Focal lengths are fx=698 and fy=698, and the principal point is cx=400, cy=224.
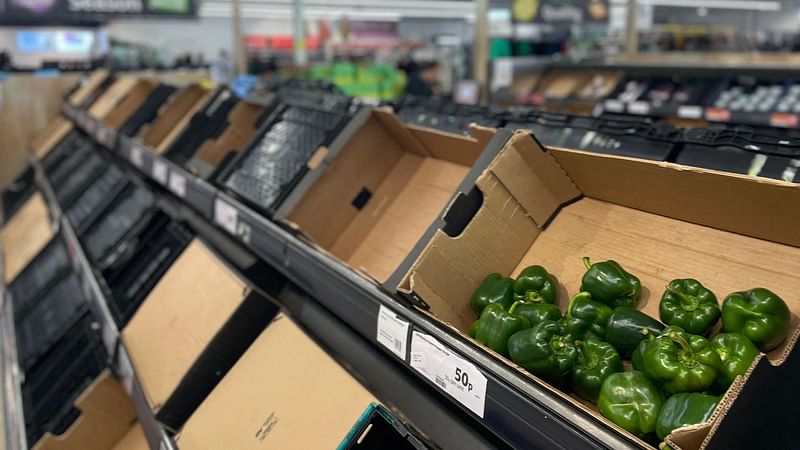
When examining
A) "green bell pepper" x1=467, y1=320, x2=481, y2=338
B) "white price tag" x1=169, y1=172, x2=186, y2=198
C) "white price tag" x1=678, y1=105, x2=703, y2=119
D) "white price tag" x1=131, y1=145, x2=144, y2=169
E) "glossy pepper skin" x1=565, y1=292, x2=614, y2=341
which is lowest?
"white price tag" x1=131, y1=145, x2=144, y2=169

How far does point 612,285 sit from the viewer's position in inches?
49.5

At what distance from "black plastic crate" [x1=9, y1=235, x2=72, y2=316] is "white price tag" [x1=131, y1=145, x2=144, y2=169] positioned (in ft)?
2.12

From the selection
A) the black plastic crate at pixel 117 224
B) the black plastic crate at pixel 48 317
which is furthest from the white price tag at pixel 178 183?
the black plastic crate at pixel 48 317

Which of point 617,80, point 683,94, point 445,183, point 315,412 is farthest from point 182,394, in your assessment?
point 617,80

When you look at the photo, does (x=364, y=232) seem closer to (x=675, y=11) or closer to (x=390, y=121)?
(x=390, y=121)

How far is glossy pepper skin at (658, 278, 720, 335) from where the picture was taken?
1135mm

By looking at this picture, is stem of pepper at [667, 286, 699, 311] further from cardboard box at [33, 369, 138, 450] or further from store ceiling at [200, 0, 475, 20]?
store ceiling at [200, 0, 475, 20]

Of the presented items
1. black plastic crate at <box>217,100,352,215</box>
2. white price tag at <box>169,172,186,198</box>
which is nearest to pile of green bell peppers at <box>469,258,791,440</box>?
black plastic crate at <box>217,100,352,215</box>

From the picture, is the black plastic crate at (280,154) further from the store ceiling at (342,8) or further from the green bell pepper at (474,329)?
the store ceiling at (342,8)

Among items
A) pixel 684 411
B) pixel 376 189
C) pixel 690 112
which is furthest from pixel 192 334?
pixel 690 112

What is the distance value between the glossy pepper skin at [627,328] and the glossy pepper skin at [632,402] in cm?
13

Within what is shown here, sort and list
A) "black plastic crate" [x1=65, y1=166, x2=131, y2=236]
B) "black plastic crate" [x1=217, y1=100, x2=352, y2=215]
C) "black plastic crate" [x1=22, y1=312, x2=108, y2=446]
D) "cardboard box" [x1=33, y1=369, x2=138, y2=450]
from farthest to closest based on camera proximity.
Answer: "black plastic crate" [x1=65, y1=166, x2=131, y2=236], "black plastic crate" [x1=22, y1=312, x2=108, y2=446], "cardboard box" [x1=33, y1=369, x2=138, y2=450], "black plastic crate" [x1=217, y1=100, x2=352, y2=215]

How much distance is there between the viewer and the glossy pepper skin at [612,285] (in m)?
1.26

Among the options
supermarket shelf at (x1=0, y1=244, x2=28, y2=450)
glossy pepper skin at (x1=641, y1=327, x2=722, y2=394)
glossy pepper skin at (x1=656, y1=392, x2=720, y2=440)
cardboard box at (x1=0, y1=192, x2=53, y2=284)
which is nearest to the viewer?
glossy pepper skin at (x1=656, y1=392, x2=720, y2=440)
